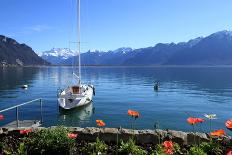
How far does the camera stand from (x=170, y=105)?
47.9 metres

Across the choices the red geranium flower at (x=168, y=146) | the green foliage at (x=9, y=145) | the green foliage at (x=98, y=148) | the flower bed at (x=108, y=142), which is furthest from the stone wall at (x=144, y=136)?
the green foliage at (x=9, y=145)

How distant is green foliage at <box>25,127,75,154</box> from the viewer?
8.81 metres

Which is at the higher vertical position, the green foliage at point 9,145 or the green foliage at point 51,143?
the green foliage at point 51,143

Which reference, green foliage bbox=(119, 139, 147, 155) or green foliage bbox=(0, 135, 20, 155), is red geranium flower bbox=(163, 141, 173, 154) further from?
green foliage bbox=(0, 135, 20, 155)

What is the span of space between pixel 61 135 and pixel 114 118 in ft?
87.5

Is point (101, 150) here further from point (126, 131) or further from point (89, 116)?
point (89, 116)

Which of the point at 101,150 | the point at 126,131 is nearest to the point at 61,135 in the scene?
the point at 101,150

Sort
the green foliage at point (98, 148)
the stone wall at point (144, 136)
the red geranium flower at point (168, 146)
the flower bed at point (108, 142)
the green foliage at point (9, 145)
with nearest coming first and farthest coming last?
the red geranium flower at point (168, 146)
the flower bed at point (108, 142)
the green foliage at point (98, 148)
the green foliage at point (9, 145)
the stone wall at point (144, 136)

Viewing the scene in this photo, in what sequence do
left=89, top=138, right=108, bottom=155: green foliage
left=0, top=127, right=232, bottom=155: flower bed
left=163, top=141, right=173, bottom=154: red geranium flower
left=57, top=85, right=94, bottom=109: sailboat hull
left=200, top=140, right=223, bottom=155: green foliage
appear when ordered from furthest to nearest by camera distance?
left=57, top=85, right=94, bottom=109: sailboat hull → left=89, top=138, right=108, bottom=155: green foliage → left=0, top=127, right=232, bottom=155: flower bed → left=200, top=140, right=223, bottom=155: green foliage → left=163, top=141, right=173, bottom=154: red geranium flower

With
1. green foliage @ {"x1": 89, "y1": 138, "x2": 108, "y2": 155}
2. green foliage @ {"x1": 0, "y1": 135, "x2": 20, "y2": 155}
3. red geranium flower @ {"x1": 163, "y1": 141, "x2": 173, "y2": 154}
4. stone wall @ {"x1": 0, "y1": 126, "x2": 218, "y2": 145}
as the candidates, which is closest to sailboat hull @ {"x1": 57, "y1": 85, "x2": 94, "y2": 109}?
green foliage @ {"x1": 0, "y1": 135, "x2": 20, "y2": 155}

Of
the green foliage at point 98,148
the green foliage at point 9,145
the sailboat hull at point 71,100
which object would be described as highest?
the green foliage at point 98,148

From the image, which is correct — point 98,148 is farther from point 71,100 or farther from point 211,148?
point 71,100

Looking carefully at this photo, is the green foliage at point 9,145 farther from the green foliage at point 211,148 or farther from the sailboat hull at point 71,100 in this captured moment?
the sailboat hull at point 71,100

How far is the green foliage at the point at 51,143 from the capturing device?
8812 mm
